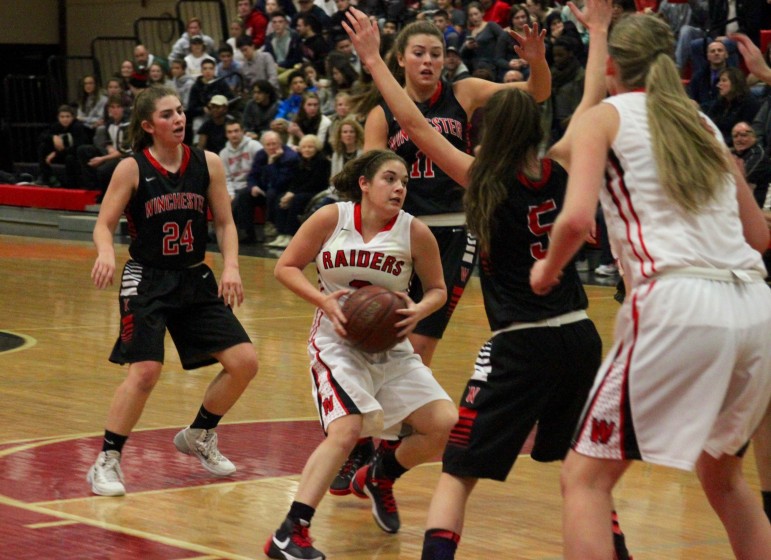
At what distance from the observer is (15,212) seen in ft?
68.3

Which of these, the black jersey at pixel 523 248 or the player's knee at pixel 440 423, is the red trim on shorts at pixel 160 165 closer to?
the player's knee at pixel 440 423

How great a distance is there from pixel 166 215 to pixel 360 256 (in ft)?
3.85

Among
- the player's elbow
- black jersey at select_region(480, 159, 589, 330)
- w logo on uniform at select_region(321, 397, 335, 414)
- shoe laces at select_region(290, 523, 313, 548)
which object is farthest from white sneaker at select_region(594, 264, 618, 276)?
the player's elbow

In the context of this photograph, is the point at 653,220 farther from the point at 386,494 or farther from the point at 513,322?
the point at 386,494

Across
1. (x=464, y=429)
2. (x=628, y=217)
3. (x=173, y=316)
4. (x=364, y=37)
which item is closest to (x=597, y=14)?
(x=364, y=37)

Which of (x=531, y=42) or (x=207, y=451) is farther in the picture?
(x=207, y=451)

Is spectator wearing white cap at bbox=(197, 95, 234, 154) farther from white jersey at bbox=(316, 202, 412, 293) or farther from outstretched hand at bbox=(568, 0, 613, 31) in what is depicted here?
outstretched hand at bbox=(568, 0, 613, 31)

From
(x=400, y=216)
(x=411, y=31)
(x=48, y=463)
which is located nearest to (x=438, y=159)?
(x=400, y=216)

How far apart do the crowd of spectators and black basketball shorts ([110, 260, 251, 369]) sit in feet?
17.4

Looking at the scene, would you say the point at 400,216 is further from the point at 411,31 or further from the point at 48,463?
the point at 48,463

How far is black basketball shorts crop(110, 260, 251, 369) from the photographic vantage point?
5.84 metres

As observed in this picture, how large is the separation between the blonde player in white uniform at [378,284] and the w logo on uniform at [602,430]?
1454 mm

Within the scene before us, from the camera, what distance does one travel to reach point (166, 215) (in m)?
5.97

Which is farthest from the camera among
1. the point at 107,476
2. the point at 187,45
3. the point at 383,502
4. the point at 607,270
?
the point at 187,45
